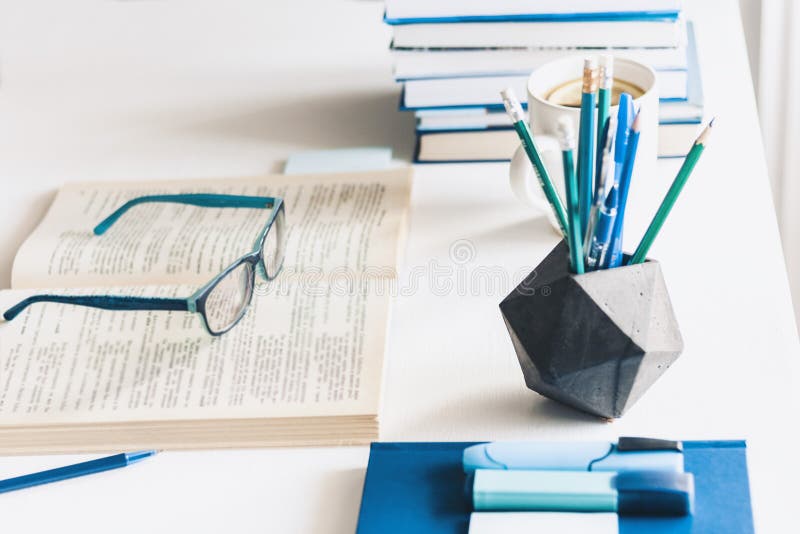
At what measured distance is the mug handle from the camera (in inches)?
29.7

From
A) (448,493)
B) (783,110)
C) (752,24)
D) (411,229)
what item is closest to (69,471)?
(448,493)

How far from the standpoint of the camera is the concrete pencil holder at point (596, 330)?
594 mm

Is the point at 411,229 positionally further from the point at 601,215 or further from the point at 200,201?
the point at 601,215

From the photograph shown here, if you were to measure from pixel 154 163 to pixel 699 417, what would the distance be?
57cm

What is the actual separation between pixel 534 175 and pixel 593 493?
30 cm

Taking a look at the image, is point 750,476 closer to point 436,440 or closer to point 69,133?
point 436,440

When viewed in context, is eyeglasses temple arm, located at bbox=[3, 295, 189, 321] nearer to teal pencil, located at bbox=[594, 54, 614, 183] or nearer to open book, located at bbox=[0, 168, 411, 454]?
open book, located at bbox=[0, 168, 411, 454]

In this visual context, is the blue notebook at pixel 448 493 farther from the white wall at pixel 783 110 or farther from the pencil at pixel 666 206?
the white wall at pixel 783 110

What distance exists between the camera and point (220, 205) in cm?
85

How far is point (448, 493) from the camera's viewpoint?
591 millimetres

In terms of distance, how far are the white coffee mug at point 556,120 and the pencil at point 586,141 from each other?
15 centimetres

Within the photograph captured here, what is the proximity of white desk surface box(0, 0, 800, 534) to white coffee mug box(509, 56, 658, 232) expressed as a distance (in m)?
0.03

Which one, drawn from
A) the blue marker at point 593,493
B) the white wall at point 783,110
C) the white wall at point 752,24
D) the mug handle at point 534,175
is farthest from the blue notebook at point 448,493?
the white wall at point 752,24

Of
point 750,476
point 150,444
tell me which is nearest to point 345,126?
point 150,444
